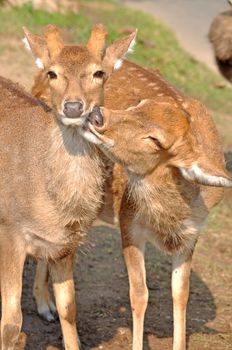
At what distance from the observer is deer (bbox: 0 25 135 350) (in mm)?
6777

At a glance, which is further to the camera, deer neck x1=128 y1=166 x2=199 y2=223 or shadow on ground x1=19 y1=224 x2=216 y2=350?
shadow on ground x1=19 y1=224 x2=216 y2=350

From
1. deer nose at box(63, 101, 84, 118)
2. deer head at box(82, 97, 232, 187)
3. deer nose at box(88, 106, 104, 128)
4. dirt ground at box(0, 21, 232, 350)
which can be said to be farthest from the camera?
dirt ground at box(0, 21, 232, 350)

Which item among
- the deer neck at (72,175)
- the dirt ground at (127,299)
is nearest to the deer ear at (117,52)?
the deer neck at (72,175)

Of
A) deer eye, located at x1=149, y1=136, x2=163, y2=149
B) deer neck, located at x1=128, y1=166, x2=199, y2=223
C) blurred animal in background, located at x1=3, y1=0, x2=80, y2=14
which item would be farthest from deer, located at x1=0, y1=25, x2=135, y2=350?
blurred animal in background, located at x1=3, y1=0, x2=80, y2=14

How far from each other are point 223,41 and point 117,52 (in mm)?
7352

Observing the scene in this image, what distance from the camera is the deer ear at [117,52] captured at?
700 cm

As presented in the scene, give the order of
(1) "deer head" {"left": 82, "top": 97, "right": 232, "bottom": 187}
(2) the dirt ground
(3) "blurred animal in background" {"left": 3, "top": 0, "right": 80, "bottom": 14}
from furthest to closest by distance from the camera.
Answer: (3) "blurred animal in background" {"left": 3, "top": 0, "right": 80, "bottom": 14}, (2) the dirt ground, (1) "deer head" {"left": 82, "top": 97, "right": 232, "bottom": 187}

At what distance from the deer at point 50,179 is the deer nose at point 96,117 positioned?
0.31 feet

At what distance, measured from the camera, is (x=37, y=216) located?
22.8 feet

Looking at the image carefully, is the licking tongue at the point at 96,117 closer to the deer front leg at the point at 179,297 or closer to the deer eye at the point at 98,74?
the deer eye at the point at 98,74

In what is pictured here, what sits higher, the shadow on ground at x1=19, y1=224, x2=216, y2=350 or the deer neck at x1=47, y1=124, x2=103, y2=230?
the deer neck at x1=47, y1=124, x2=103, y2=230

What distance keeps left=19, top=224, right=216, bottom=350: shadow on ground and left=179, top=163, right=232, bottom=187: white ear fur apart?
207 cm

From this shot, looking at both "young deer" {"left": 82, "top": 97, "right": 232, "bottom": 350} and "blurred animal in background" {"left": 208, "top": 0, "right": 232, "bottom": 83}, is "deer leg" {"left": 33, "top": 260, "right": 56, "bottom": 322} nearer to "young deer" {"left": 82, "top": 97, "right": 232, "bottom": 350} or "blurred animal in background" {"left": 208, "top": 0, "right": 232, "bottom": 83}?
"young deer" {"left": 82, "top": 97, "right": 232, "bottom": 350}

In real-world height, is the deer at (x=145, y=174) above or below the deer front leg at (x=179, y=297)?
above
